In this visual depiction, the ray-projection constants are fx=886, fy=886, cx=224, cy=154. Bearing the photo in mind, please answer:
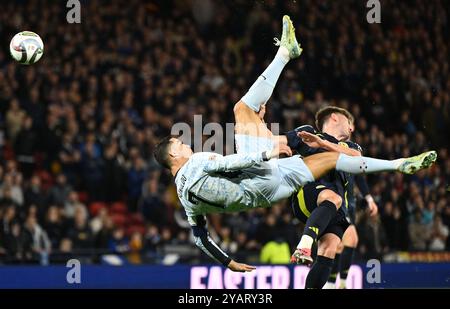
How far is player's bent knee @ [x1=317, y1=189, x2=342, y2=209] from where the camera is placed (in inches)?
341

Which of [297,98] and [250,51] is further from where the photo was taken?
[250,51]

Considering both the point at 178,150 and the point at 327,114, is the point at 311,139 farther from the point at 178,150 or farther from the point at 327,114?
the point at 178,150

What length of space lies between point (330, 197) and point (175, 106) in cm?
751

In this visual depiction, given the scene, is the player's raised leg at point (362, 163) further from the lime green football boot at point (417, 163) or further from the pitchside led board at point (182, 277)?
the pitchside led board at point (182, 277)

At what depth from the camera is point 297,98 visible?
1585 cm

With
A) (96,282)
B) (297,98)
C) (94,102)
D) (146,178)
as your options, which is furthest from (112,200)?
(297,98)

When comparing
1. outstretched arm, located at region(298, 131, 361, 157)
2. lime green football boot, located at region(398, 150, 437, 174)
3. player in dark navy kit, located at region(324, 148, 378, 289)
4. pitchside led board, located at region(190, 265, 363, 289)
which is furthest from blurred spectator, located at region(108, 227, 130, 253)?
lime green football boot, located at region(398, 150, 437, 174)

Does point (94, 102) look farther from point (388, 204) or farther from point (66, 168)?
point (388, 204)

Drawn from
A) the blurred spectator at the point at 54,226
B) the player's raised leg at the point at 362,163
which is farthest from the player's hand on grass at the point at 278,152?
the blurred spectator at the point at 54,226

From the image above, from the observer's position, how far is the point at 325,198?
8.69m

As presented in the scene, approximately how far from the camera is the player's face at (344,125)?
9.09 metres

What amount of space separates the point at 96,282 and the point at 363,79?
6402 mm

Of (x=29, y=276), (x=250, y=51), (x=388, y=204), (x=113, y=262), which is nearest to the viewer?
(x=29, y=276)

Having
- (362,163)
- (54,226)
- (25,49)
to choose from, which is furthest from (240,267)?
(54,226)
